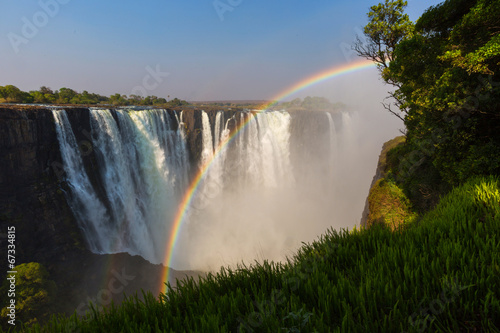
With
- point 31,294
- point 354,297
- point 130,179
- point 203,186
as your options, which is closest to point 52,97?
point 130,179

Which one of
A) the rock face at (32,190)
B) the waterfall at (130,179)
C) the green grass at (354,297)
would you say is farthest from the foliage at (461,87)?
the rock face at (32,190)

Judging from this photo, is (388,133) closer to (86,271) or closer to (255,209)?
(255,209)

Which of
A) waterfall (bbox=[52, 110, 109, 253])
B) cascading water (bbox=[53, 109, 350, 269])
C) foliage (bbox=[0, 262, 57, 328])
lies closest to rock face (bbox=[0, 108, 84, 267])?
waterfall (bbox=[52, 110, 109, 253])

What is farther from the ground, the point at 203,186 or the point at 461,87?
the point at 461,87

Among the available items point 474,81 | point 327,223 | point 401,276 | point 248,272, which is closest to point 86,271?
point 248,272

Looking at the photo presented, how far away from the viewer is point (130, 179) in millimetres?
25344

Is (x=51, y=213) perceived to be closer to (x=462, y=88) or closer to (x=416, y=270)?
(x=416, y=270)

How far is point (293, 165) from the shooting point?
1802 inches

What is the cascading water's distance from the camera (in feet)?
73.8

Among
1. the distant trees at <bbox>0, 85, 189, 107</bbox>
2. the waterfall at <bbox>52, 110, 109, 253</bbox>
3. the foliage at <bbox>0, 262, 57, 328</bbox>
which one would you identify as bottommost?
the foliage at <bbox>0, 262, 57, 328</bbox>

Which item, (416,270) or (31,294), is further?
(31,294)

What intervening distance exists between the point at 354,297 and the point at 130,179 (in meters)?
26.8

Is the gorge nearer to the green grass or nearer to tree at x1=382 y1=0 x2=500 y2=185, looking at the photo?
the green grass

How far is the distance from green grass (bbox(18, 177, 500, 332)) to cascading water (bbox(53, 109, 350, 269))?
16.8 metres
